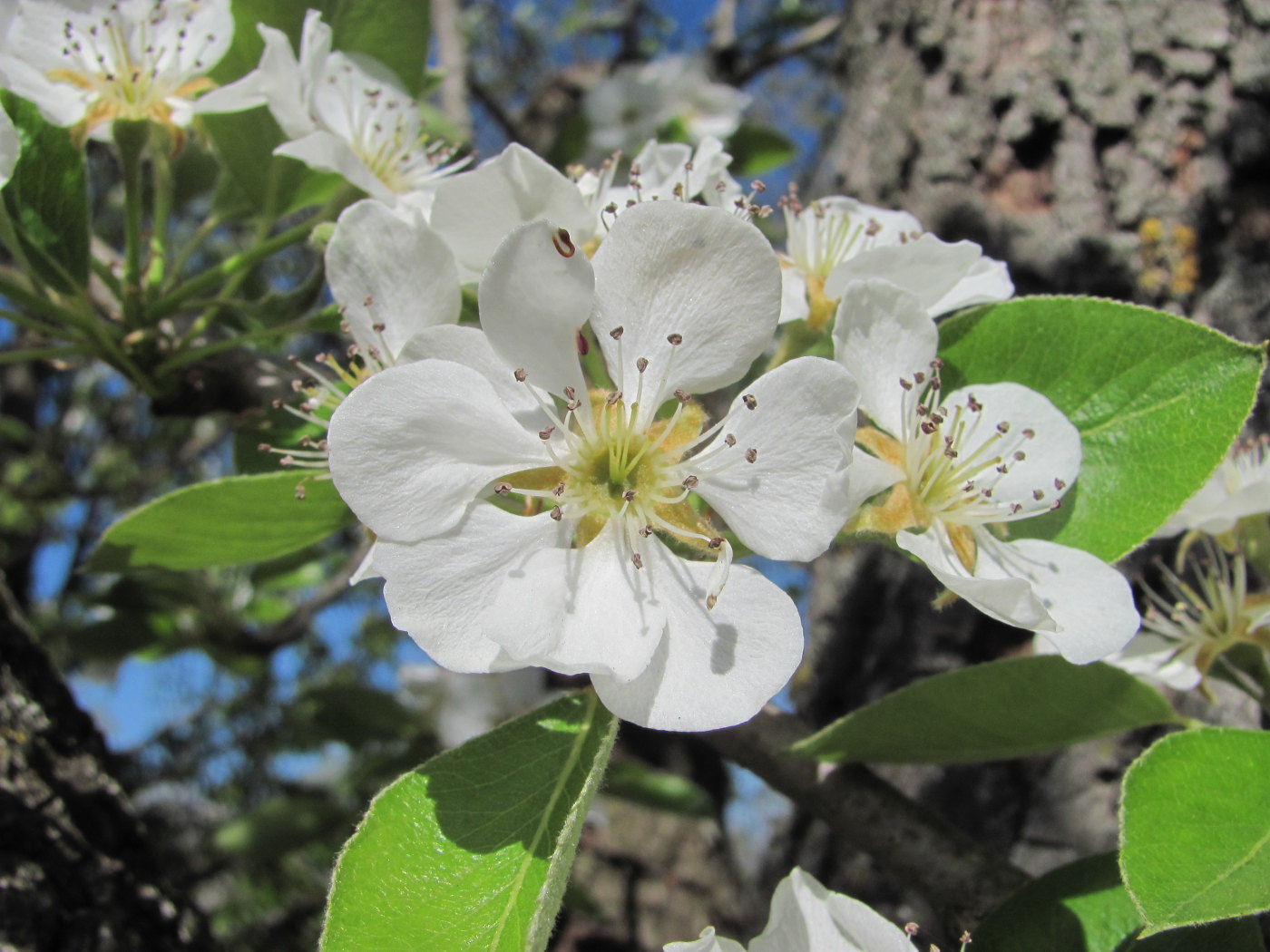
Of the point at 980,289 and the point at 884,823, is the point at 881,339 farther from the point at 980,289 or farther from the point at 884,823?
the point at 884,823

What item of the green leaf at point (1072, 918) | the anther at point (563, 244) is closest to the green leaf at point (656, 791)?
the green leaf at point (1072, 918)

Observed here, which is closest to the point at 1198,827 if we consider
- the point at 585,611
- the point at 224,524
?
the point at 585,611

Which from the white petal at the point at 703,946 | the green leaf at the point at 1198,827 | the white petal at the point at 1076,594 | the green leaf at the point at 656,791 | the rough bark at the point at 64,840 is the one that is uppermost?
the white petal at the point at 1076,594

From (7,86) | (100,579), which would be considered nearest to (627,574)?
(7,86)

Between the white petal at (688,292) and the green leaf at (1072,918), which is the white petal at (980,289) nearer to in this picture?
the white petal at (688,292)

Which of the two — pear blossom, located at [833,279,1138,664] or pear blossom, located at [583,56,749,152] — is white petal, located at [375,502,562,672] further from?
pear blossom, located at [583,56,749,152]

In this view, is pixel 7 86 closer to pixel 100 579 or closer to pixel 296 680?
pixel 100 579
